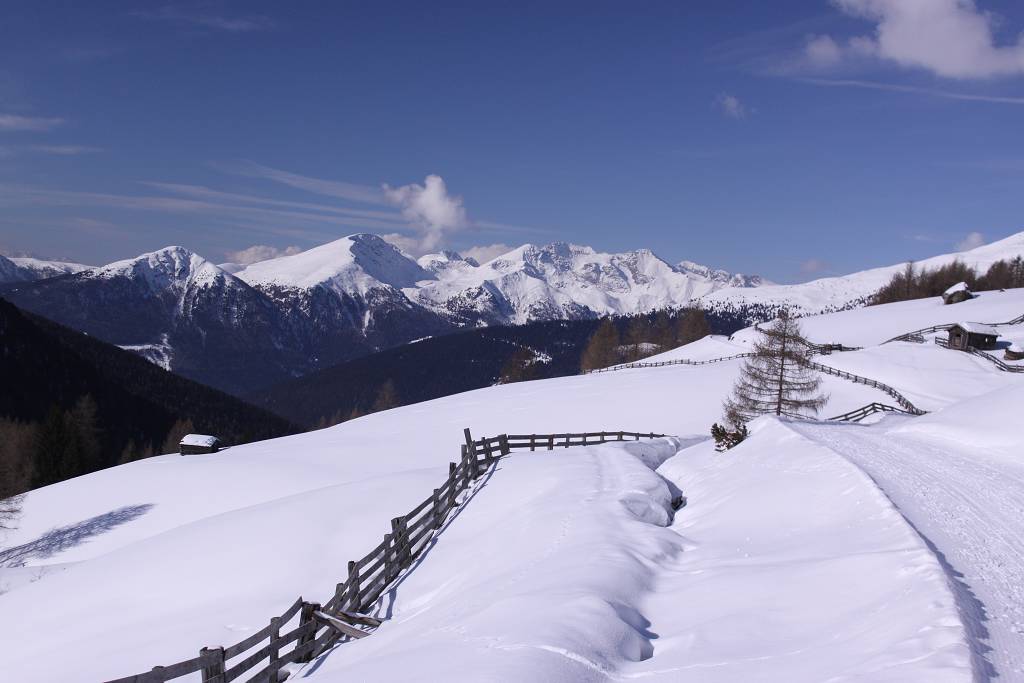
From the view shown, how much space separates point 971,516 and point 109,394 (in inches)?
5901

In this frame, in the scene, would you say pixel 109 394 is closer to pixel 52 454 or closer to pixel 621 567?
pixel 52 454

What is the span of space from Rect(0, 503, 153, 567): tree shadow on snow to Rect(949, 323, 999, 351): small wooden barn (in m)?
68.7

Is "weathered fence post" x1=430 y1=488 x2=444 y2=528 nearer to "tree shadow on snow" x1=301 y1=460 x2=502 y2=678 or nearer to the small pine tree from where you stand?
"tree shadow on snow" x1=301 y1=460 x2=502 y2=678

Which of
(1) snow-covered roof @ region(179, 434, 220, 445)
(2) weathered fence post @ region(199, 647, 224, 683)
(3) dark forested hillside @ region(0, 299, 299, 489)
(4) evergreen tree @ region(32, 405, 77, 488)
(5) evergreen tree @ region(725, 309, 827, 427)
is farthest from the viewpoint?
(3) dark forested hillside @ region(0, 299, 299, 489)

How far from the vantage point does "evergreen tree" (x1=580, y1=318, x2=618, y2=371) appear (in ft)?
355

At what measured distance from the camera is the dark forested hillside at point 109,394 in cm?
11812

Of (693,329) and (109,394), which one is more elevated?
(693,329)

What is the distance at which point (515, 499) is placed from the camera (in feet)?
62.0

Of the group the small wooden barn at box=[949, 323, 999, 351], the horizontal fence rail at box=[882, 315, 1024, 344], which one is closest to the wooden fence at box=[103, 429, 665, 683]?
the small wooden barn at box=[949, 323, 999, 351]

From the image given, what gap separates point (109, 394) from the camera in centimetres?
13088

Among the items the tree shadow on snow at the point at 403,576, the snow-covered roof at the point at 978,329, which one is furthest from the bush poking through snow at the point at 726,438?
the snow-covered roof at the point at 978,329

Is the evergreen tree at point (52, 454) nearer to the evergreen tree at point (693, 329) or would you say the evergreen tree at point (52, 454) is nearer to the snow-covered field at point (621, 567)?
the snow-covered field at point (621, 567)

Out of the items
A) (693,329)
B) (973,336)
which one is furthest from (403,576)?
(693,329)

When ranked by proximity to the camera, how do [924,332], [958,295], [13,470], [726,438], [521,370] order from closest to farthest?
[726,438] < [13,470] < [924,332] < [958,295] < [521,370]
